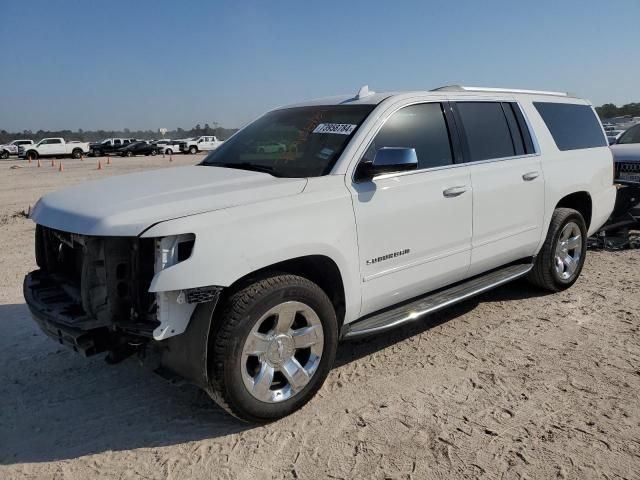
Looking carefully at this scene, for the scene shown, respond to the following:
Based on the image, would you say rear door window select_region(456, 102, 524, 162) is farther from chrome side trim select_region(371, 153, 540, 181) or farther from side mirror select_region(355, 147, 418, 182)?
side mirror select_region(355, 147, 418, 182)

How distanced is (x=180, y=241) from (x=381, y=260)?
1.41 metres

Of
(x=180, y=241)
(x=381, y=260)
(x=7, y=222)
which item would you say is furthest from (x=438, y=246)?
(x=7, y=222)

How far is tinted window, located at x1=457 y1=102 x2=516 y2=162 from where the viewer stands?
14.1 ft

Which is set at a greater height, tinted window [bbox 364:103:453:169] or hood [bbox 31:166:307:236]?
tinted window [bbox 364:103:453:169]

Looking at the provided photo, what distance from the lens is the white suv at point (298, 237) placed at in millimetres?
2834

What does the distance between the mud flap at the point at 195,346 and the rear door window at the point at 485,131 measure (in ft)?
8.16

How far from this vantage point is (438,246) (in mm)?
3947

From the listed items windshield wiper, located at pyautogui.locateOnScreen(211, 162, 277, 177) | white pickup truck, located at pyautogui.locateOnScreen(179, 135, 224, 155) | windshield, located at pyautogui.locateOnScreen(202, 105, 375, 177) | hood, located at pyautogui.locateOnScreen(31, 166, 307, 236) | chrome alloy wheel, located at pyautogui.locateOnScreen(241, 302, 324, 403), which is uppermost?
white pickup truck, located at pyautogui.locateOnScreen(179, 135, 224, 155)

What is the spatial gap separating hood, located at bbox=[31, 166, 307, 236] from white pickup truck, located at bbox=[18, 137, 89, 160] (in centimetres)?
4534

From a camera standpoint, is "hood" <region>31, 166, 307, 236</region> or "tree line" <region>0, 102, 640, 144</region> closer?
"hood" <region>31, 166, 307, 236</region>

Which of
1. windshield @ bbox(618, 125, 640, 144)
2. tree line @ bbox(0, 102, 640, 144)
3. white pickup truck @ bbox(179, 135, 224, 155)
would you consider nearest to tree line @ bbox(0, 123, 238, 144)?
tree line @ bbox(0, 102, 640, 144)

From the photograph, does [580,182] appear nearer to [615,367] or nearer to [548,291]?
[548,291]

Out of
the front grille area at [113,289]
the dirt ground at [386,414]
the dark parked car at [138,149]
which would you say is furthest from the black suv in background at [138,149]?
the front grille area at [113,289]

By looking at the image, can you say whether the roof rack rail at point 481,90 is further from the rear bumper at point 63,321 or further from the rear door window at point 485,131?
the rear bumper at point 63,321
